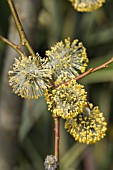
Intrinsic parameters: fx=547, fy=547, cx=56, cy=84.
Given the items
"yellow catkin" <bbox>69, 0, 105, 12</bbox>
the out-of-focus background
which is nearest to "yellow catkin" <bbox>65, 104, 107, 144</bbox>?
"yellow catkin" <bbox>69, 0, 105, 12</bbox>

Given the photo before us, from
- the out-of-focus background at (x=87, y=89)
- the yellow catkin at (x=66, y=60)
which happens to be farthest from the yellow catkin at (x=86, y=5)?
the out-of-focus background at (x=87, y=89)

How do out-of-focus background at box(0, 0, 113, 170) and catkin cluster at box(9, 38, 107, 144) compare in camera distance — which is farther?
out-of-focus background at box(0, 0, 113, 170)

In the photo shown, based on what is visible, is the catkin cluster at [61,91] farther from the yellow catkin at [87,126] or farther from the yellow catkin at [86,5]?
the yellow catkin at [86,5]

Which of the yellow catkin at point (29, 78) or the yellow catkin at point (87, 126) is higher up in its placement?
the yellow catkin at point (29, 78)

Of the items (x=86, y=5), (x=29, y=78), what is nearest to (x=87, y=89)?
(x=86, y=5)

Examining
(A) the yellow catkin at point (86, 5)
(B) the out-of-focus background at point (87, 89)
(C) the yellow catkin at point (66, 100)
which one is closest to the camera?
(C) the yellow catkin at point (66, 100)

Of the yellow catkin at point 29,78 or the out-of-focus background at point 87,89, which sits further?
the out-of-focus background at point 87,89

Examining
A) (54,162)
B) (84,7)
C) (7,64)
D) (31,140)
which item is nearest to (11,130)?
(7,64)

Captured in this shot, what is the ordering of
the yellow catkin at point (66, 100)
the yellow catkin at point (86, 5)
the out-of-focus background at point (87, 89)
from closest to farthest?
the yellow catkin at point (66, 100) < the yellow catkin at point (86, 5) < the out-of-focus background at point (87, 89)

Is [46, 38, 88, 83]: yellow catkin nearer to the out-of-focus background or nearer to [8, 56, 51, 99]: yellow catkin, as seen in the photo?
[8, 56, 51, 99]: yellow catkin
